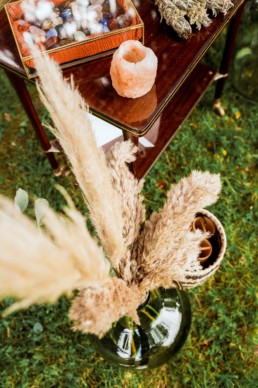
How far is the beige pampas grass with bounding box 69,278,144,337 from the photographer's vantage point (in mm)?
565

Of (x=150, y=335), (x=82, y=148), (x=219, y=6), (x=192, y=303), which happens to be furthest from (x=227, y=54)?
(x=82, y=148)

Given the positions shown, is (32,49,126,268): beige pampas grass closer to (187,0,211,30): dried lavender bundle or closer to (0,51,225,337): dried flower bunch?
(0,51,225,337): dried flower bunch

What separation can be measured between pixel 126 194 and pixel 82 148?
0.20m

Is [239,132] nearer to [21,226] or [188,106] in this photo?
[188,106]

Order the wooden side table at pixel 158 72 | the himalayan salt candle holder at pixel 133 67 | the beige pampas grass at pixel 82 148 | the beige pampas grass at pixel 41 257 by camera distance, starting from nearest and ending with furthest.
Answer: the beige pampas grass at pixel 41 257 < the beige pampas grass at pixel 82 148 < the himalayan salt candle holder at pixel 133 67 < the wooden side table at pixel 158 72

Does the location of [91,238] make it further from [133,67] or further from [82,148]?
[133,67]

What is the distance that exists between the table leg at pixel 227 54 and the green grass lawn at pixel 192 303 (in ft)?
0.20

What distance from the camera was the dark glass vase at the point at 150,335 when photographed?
1.12 meters

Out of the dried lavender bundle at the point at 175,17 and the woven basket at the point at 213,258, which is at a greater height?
the dried lavender bundle at the point at 175,17

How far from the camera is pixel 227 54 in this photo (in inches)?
71.6

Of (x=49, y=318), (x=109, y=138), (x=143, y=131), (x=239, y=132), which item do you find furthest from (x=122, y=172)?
(x=239, y=132)

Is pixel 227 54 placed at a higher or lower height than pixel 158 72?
lower

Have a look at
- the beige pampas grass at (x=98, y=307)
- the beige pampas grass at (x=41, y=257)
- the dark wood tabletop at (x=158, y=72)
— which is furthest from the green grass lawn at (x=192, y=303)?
the beige pampas grass at (x=41, y=257)

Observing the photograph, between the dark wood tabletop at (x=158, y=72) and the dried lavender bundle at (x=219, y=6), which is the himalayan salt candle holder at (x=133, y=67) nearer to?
the dark wood tabletop at (x=158, y=72)
